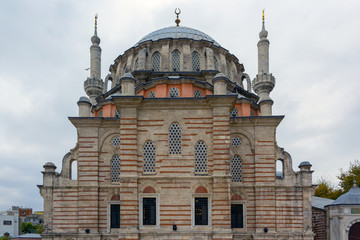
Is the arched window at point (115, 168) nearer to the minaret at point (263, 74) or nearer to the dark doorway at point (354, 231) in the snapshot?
the minaret at point (263, 74)

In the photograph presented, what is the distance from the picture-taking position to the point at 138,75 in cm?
2420

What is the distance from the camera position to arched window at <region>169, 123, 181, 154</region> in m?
18.2

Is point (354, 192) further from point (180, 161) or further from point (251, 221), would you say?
point (180, 161)

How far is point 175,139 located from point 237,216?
237 inches

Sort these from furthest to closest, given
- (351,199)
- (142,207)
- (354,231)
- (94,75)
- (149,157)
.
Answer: (94,75)
(351,199)
(354,231)
(149,157)
(142,207)

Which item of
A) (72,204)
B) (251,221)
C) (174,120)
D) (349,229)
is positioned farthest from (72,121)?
(349,229)

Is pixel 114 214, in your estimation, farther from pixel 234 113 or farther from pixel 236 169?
pixel 234 113

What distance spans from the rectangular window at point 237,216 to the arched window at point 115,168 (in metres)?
7.04

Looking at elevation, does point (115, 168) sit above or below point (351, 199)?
above

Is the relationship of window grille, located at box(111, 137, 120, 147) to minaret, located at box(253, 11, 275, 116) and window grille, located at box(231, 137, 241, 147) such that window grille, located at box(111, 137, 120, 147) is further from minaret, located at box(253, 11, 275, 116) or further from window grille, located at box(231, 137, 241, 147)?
minaret, located at box(253, 11, 275, 116)

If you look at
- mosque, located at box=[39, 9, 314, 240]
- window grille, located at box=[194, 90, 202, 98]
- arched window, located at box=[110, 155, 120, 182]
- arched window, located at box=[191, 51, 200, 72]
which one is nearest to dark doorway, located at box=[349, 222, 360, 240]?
mosque, located at box=[39, 9, 314, 240]

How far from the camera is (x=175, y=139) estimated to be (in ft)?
60.3

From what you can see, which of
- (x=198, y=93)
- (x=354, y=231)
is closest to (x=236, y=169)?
(x=198, y=93)

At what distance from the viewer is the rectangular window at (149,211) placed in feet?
58.0
